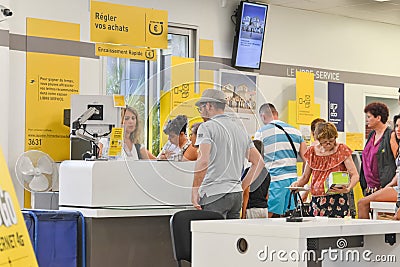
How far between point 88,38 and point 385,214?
143 inches

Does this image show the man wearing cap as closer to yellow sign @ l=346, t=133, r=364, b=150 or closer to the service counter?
the service counter

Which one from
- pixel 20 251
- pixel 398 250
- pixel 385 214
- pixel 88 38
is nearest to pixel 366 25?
pixel 88 38

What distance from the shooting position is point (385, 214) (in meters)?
5.93

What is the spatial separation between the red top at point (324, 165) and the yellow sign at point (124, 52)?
2.61 metres

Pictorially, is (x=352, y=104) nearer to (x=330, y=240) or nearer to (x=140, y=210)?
(x=140, y=210)

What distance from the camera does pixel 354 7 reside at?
10258 mm

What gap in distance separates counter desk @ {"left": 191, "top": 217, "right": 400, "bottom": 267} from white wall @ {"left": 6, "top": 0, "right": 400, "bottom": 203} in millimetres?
3790

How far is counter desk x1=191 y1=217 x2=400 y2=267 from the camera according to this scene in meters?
3.56

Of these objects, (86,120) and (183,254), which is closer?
(183,254)

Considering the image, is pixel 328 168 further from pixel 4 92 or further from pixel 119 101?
pixel 4 92

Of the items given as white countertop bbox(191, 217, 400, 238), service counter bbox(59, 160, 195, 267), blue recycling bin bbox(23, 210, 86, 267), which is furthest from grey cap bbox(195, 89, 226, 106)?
white countertop bbox(191, 217, 400, 238)

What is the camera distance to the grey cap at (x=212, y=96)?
5775 mm

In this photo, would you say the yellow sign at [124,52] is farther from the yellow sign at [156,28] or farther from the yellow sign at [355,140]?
the yellow sign at [355,140]

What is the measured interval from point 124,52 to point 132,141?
8.11 feet
